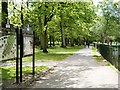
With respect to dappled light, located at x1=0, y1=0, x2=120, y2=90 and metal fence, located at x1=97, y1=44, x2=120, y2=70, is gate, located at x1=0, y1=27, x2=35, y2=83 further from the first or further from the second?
metal fence, located at x1=97, y1=44, x2=120, y2=70

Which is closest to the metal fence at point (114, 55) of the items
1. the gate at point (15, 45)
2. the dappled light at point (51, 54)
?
the dappled light at point (51, 54)

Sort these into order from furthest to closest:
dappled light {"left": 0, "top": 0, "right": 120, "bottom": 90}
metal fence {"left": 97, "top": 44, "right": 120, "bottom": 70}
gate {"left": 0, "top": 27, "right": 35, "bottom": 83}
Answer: metal fence {"left": 97, "top": 44, "right": 120, "bottom": 70} < dappled light {"left": 0, "top": 0, "right": 120, "bottom": 90} < gate {"left": 0, "top": 27, "right": 35, "bottom": 83}

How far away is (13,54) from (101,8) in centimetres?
2489

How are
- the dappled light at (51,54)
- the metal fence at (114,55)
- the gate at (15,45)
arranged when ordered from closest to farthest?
the gate at (15,45), the dappled light at (51,54), the metal fence at (114,55)

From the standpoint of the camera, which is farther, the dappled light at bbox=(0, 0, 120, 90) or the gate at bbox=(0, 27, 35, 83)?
the dappled light at bbox=(0, 0, 120, 90)

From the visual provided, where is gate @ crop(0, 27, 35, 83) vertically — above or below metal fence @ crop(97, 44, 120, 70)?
above

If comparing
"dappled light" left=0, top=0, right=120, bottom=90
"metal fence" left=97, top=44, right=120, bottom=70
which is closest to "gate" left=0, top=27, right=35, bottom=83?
"dappled light" left=0, top=0, right=120, bottom=90

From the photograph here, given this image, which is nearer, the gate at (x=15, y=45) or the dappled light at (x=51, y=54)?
the gate at (x=15, y=45)

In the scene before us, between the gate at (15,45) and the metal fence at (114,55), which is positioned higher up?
the gate at (15,45)

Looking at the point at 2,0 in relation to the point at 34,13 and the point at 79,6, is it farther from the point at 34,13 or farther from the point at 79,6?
the point at 79,6

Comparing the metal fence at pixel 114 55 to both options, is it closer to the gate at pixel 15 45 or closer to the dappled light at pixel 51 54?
the dappled light at pixel 51 54

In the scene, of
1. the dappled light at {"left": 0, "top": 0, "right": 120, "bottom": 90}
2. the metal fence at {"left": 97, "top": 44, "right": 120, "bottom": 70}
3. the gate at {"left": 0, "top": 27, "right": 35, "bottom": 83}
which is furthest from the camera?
the metal fence at {"left": 97, "top": 44, "right": 120, "bottom": 70}

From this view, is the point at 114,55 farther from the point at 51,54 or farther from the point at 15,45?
the point at 51,54

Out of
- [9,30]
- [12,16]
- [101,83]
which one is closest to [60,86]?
[101,83]
